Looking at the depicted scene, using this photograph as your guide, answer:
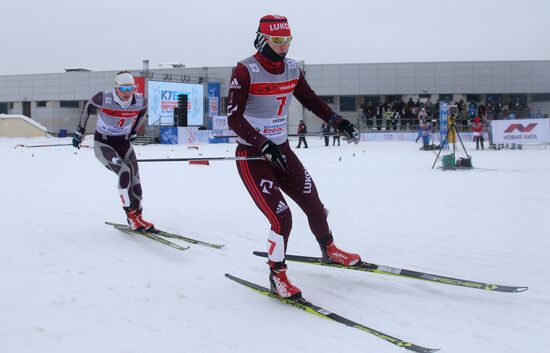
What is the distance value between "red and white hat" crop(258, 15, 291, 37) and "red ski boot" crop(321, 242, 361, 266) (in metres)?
1.76

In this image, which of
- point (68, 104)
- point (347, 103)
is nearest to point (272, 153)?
point (347, 103)

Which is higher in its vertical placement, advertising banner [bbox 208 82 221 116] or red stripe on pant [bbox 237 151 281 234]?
advertising banner [bbox 208 82 221 116]

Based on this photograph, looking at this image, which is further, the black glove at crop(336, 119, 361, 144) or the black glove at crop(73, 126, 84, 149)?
the black glove at crop(73, 126, 84, 149)

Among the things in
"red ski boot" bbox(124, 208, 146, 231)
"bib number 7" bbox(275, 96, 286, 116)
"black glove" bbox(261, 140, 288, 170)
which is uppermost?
"bib number 7" bbox(275, 96, 286, 116)

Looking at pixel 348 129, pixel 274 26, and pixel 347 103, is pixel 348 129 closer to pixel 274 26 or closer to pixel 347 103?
pixel 274 26

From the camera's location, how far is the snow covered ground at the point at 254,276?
125 inches

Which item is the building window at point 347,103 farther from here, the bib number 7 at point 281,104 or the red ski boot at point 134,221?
the bib number 7 at point 281,104

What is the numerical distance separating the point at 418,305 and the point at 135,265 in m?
2.60

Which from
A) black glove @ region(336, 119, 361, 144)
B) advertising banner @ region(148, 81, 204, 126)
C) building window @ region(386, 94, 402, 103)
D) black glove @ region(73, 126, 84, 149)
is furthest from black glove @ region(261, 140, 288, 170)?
building window @ region(386, 94, 402, 103)

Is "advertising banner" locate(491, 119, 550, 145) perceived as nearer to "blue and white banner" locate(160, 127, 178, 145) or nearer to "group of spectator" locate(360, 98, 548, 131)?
"group of spectator" locate(360, 98, 548, 131)

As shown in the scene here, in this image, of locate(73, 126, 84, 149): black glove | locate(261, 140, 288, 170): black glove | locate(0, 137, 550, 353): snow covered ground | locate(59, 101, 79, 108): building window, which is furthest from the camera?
locate(59, 101, 79, 108): building window

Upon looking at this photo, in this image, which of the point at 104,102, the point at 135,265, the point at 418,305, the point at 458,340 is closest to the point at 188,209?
the point at 104,102

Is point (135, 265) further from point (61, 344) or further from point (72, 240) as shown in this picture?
point (61, 344)

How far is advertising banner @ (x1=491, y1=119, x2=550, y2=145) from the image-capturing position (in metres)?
21.6
